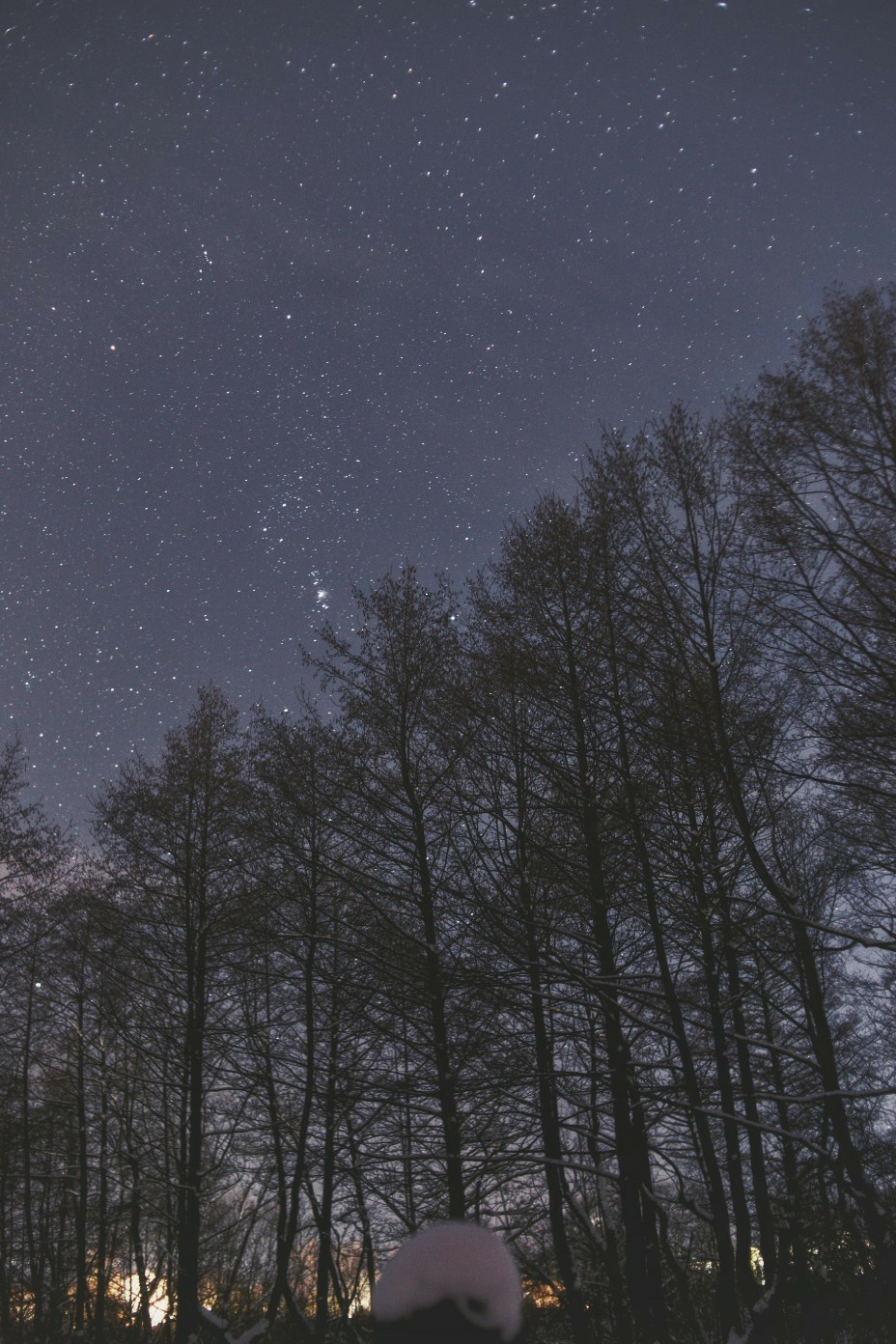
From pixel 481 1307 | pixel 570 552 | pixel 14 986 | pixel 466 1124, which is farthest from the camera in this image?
pixel 14 986

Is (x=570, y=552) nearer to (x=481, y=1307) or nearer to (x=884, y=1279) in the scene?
(x=884, y=1279)

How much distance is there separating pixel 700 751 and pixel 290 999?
811 cm

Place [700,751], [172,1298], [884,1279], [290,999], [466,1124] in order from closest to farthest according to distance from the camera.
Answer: [884,1279]
[700,751]
[466,1124]
[290,999]
[172,1298]

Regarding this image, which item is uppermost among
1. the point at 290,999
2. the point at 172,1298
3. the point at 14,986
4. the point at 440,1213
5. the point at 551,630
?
the point at 551,630

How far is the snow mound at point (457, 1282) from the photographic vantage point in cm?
97

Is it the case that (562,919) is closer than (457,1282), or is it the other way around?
(457,1282)

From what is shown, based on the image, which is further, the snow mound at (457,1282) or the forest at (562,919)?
the forest at (562,919)

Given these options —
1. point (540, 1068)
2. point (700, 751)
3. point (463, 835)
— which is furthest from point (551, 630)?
point (540, 1068)

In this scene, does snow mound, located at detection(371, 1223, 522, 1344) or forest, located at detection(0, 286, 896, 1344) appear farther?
forest, located at detection(0, 286, 896, 1344)

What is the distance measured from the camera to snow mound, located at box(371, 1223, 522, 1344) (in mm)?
973

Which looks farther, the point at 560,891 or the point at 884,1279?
the point at 560,891

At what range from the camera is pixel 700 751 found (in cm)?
509

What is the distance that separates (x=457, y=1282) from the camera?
3.28 feet

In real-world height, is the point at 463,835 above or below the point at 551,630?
below
